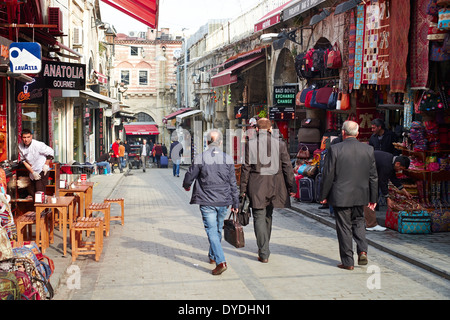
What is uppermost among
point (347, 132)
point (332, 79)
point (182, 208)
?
point (332, 79)

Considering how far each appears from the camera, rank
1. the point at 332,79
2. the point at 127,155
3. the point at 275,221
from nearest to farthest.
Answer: the point at 275,221 → the point at 332,79 → the point at 127,155

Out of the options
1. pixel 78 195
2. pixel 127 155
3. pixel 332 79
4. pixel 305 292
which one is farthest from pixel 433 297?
pixel 127 155

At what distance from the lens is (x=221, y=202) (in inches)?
292

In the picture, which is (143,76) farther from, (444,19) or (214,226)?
(214,226)

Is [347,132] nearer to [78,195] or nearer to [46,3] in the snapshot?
[78,195]

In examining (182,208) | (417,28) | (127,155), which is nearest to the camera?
(417,28)

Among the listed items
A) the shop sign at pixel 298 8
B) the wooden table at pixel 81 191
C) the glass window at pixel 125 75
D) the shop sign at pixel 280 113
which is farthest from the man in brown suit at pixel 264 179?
the glass window at pixel 125 75

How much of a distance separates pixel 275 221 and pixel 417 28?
4542 millimetres

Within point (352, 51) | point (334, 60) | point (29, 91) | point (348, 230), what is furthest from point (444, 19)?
point (29, 91)

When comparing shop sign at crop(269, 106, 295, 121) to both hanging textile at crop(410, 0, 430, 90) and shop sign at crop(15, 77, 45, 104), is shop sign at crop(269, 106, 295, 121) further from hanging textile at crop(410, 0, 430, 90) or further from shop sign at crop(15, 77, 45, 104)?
hanging textile at crop(410, 0, 430, 90)

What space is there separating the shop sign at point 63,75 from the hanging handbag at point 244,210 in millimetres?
5431

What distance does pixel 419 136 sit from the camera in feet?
34.3

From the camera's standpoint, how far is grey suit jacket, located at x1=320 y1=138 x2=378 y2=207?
7.50 metres

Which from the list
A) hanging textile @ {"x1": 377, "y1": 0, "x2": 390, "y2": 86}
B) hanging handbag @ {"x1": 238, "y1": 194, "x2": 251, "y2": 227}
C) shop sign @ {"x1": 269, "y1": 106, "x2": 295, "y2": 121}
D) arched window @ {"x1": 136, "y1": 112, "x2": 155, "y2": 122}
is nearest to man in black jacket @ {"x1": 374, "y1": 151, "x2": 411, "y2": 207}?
hanging textile @ {"x1": 377, "y1": 0, "x2": 390, "y2": 86}
